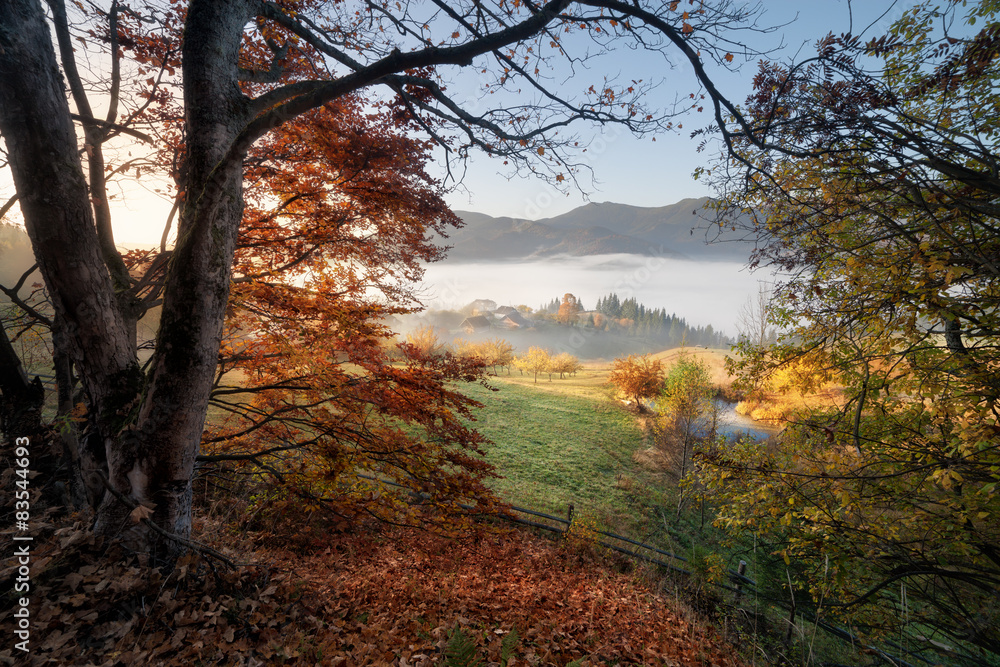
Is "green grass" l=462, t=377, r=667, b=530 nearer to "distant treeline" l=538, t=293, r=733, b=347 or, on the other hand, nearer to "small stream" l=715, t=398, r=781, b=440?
"small stream" l=715, t=398, r=781, b=440

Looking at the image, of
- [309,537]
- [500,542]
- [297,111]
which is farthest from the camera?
[500,542]

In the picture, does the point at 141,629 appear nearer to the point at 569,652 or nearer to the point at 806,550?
the point at 569,652

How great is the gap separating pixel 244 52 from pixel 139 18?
1312 millimetres

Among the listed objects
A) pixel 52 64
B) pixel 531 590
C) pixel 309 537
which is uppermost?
pixel 52 64

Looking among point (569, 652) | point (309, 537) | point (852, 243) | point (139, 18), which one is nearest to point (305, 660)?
point (569, 652)

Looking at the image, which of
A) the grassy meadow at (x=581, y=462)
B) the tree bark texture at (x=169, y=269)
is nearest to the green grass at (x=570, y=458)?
the grassy meadow at (x=581, y=462)

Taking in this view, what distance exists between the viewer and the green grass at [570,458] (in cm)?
1434

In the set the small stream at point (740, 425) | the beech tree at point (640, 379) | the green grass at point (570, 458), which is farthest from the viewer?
the small stream at point (740, 425)

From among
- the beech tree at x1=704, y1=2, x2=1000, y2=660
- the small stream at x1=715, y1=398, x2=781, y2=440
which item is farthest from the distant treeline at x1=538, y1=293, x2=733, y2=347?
the beech tree at x1=704, y1=2, x2=1000, y2=660

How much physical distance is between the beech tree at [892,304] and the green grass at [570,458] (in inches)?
269

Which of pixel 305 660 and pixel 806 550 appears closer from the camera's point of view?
pixel 305 660

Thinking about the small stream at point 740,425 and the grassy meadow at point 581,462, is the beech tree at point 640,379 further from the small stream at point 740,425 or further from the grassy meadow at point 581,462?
the small stream at point 740,425

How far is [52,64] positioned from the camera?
2.58m

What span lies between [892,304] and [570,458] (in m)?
16.5
